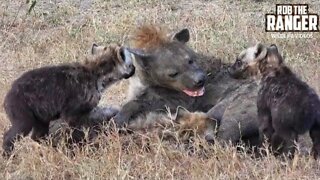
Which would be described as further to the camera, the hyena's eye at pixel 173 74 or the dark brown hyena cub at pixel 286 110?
the hyena's eye at pixel 173 74

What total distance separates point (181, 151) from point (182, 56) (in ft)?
2.94

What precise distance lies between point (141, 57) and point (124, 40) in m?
0.76

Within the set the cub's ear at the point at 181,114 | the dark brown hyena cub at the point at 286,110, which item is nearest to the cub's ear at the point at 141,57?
the cub's ear at the point at 181,114

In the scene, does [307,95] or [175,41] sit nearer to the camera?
[307,95]

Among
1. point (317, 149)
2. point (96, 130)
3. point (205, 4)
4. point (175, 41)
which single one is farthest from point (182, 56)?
point (205, 4)

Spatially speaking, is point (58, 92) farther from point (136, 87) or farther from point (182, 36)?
point (182, 36)

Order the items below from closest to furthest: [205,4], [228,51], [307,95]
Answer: [307,95] < [228,51] < [205,4]

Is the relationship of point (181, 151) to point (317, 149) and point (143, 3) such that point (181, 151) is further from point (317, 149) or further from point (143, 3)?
point (143, 3)

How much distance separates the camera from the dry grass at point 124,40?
625 centimetres

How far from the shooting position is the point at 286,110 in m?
6.23

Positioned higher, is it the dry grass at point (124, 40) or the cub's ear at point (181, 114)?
the cub's ear at point (181, 114)

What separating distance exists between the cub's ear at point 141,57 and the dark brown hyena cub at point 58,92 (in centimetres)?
8

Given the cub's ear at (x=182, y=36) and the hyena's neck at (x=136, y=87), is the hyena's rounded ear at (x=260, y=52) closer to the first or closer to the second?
the cub's ear at (x=182, y=36)

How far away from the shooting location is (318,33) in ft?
33.8
